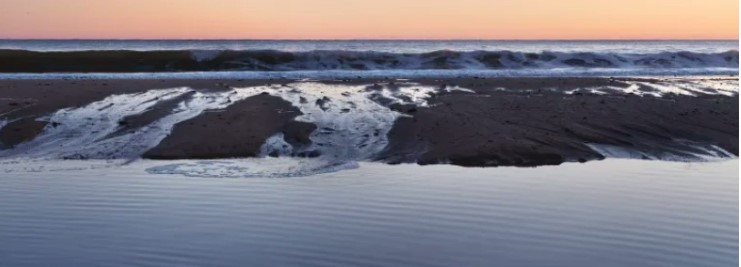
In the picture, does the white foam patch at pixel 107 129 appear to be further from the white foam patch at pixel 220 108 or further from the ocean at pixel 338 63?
the ocean at pixel 338 63

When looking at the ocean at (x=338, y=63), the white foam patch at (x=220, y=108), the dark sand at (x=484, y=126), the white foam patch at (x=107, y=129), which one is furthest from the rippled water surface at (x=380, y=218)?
the ocean at (x=338, y=63)

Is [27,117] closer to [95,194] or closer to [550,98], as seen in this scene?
[95,194]

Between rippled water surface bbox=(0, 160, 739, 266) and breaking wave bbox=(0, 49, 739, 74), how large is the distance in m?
27.5

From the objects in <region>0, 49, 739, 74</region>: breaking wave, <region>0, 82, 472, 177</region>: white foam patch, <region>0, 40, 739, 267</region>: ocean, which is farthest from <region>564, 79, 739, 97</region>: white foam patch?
<region>0, 49, 739, 74</region>: breaking wave

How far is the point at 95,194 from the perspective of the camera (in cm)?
927

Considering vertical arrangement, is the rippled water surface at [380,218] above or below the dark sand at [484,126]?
above

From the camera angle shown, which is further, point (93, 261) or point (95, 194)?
point (95, 194)

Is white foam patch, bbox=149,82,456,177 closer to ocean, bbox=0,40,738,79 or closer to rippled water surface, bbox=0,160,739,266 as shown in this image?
Result: rippled water surface, bbox=0,160,739,266

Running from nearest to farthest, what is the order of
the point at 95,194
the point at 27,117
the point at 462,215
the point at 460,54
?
the point at 462,215, the point at 95,194, the point at 27,117, the point at 460,54

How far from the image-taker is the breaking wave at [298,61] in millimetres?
37719

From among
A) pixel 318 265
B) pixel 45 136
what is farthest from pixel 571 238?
pixel 45 136

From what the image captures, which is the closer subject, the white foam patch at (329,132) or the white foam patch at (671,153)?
the white foam patch at (329,132)

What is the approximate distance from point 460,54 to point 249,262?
36.4 meters

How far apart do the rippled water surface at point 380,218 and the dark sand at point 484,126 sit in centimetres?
143
